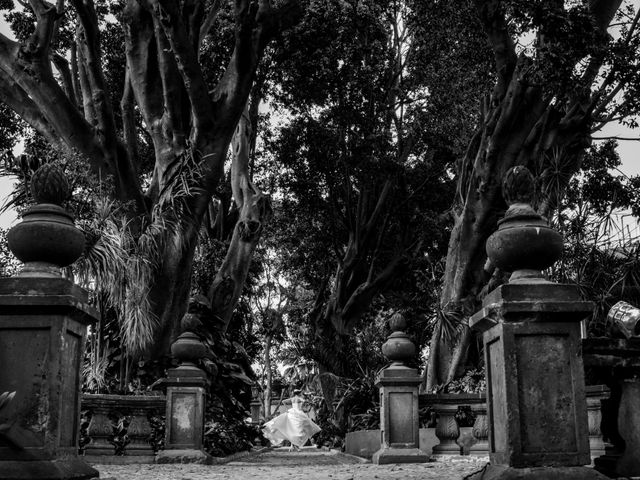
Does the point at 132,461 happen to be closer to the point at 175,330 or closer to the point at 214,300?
the point at 175,330

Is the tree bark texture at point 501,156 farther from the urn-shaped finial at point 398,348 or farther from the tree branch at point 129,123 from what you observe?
the tree branch at point 129,123

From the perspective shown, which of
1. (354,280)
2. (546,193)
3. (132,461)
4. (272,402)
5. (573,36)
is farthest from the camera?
(272,402)

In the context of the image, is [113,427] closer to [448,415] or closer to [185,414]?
[185,414]

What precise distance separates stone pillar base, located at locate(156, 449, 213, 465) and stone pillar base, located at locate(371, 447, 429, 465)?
2191 millimetres

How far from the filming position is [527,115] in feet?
36.1

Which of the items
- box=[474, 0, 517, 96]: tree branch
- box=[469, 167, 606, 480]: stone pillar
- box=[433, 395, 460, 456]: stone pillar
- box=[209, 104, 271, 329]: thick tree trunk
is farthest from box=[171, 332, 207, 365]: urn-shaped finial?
box=[474, 0, 517, 96]: tree branch

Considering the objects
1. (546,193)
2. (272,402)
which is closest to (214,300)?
(546,193)

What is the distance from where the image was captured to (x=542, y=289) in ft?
14.0

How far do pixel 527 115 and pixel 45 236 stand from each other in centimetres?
858

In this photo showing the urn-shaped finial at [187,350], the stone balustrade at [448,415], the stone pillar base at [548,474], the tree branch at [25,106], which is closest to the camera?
the stone pillar base at [548,474]

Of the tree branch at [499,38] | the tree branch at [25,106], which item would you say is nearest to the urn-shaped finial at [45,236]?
the tree branch at [25,106]

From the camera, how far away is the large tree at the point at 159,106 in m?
10.6

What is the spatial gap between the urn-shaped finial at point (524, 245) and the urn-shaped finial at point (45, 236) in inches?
109

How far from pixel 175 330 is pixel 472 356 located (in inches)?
200
